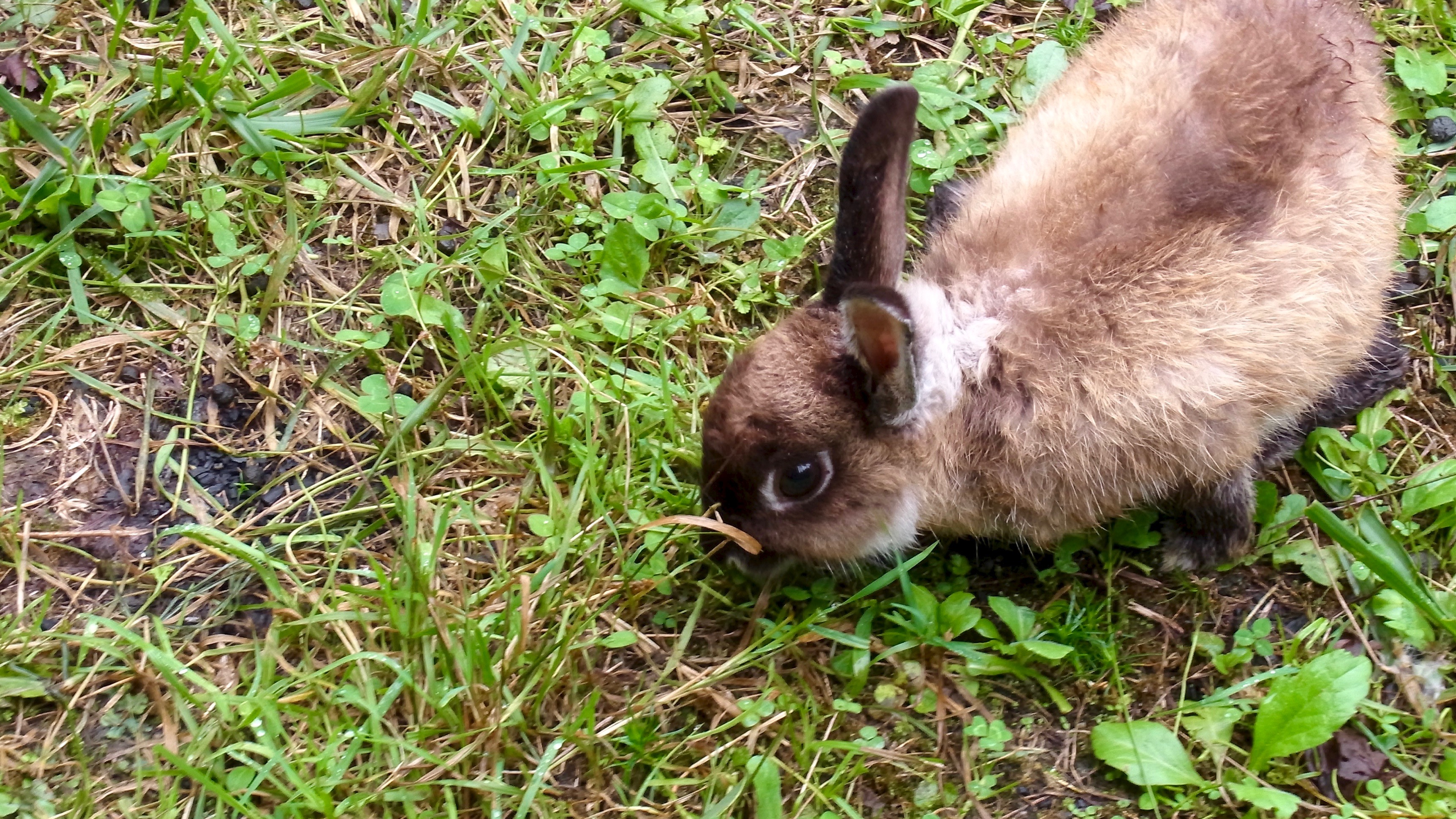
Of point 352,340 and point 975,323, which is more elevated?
point 975,323

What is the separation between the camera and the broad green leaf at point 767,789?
9.46 ft

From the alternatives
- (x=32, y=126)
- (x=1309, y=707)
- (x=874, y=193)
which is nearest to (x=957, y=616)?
(x=1309, y=707)

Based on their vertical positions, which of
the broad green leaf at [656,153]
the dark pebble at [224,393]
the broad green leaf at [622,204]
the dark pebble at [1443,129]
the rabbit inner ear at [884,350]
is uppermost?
the dark pebble at [1443,129]

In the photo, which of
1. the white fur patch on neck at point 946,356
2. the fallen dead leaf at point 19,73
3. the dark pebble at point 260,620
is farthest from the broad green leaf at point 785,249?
the fallen dead leaf at point 19,73

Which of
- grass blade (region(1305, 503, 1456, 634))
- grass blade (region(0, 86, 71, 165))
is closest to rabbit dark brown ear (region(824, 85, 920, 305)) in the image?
grass blade (region(1305, 503, 1456, 634))

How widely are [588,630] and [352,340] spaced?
1243 mm

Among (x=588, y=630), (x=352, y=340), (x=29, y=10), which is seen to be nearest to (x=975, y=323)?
(x=588, y=630)

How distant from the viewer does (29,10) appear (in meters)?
3.99

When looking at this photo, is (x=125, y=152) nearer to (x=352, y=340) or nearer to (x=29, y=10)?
(x=29, y=10)

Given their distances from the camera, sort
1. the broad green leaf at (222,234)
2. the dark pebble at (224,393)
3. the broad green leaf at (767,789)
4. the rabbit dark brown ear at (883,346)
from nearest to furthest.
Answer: the rabbit dark brown ear at (883,346) < the broad green leaf at (767,789) < the dark pebble at (224,393) < the broad green leaf at (222,234)

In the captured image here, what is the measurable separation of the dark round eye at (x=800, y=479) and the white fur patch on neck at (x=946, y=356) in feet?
0.86

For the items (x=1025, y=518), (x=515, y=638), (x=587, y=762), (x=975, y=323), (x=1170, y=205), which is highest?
(x=1170, y=205)

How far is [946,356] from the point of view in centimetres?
306

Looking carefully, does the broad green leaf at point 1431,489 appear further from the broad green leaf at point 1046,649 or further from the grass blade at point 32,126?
the grass blade at point 32,126
